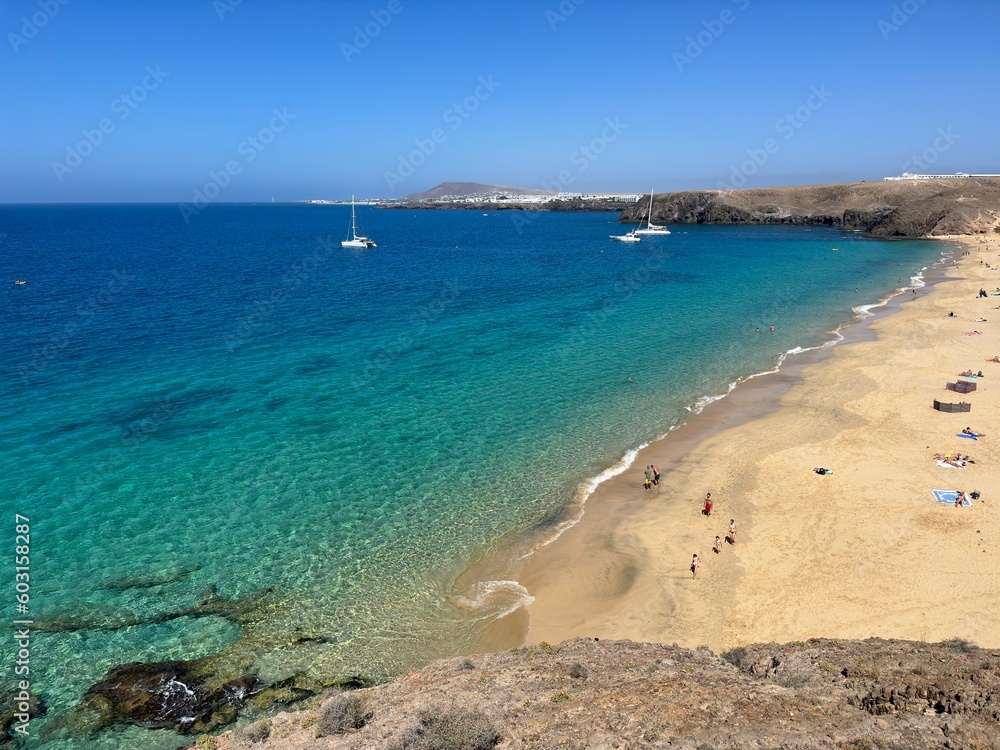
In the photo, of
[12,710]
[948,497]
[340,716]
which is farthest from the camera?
[948,497]

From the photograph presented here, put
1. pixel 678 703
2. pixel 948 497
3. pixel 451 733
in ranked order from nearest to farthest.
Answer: pixel 451 733 → pixel 678 703 → pixel 948 497

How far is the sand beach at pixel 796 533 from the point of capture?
18.3 m

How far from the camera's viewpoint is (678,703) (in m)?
11.1

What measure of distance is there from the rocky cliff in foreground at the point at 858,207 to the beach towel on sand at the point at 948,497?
134538mm

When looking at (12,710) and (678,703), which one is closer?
(678,703)

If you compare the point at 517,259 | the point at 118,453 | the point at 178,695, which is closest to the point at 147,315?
the point at 118,453

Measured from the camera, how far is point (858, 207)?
156000 mm

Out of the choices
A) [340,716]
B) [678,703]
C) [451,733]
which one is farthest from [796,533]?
[340,716]

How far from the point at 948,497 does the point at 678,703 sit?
20.4 m

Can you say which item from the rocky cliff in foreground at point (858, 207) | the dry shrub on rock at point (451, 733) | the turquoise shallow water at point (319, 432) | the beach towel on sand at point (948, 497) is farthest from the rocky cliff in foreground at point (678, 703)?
the rocky cliff in foreground at point (858, 207)

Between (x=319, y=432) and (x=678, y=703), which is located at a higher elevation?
(x=678, y=703)

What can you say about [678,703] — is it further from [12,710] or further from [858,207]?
[858,207]

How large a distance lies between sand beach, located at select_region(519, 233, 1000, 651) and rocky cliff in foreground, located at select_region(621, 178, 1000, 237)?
11926 cm

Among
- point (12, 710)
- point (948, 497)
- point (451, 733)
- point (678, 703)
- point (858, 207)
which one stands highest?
point (858, 207)
